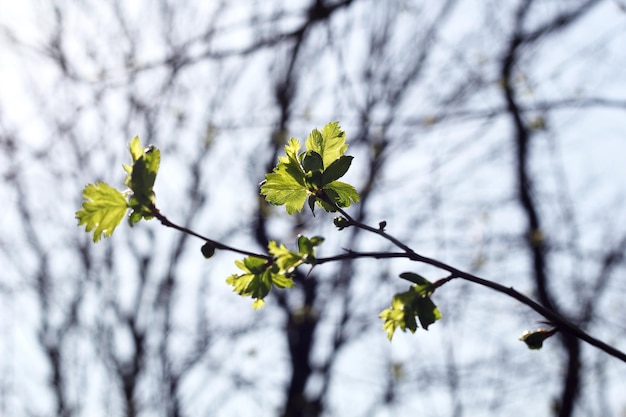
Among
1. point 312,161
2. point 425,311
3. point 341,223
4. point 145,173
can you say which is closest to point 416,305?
point 425,311

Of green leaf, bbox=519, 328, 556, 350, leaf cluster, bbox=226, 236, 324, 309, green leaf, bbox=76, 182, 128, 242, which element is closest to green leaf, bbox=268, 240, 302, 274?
leaf cluster, bbox=226, 236, 324, 309

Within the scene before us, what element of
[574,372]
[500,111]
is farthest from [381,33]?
[574,372]

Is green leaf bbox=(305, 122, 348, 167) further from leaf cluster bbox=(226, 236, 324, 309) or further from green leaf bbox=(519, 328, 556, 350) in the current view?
green leaf bbox=(519, 328, 556, 350)

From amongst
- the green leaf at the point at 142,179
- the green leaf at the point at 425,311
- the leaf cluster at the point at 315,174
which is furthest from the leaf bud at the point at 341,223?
the green leaf at the point at 142,179

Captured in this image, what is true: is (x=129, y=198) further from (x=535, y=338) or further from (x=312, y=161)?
(x=535, y=338)

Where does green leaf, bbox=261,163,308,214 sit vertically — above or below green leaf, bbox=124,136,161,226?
above

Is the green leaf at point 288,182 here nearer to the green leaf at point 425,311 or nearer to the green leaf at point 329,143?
the green leaf at point 329,143
